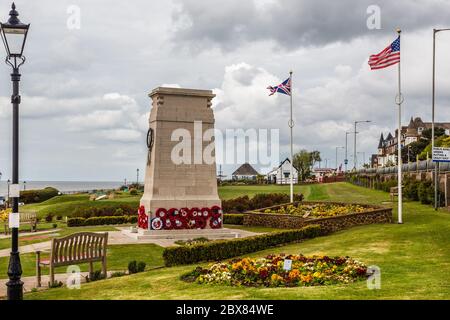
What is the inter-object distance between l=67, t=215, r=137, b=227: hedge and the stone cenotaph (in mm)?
7067

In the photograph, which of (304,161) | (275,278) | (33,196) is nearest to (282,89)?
(275,278)

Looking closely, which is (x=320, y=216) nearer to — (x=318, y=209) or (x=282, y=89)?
(x=318, y=209)

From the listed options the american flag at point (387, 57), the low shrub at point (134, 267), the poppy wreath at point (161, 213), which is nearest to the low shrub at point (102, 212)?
the poppy wreath at point (161, 213)

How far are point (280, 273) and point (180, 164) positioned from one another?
529 inches

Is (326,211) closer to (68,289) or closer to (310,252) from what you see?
(310,252)

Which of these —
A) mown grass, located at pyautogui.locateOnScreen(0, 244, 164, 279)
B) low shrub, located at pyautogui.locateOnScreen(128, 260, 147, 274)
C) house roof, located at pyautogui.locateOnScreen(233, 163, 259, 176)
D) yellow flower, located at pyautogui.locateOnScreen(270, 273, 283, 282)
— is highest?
house roof, located at pyautogui.locateOnScreen(233, 163, 259, 176)

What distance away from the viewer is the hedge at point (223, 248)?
51.8ft

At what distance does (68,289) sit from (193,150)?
43.1ft

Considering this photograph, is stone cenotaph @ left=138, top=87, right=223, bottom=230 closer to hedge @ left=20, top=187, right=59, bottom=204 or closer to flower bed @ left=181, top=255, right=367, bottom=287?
flower bed @ left=181, top=255, right=367, bottom=287

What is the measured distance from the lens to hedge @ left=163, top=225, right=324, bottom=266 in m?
15.8

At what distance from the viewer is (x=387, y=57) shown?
77.7 ft

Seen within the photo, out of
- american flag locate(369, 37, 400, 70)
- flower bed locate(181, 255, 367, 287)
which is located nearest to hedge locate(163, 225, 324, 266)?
flower bed locate(181, 255, 367, 287)

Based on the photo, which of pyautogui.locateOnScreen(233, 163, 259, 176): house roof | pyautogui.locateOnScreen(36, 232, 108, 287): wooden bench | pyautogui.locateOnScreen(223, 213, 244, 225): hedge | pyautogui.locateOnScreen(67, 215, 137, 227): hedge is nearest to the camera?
pyautogui.locateOnScreen(36, 232, 108, 287): wooden bench
